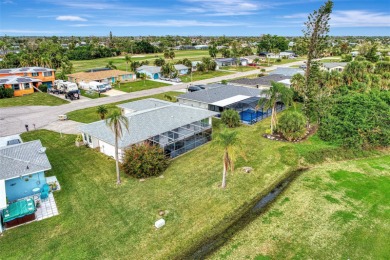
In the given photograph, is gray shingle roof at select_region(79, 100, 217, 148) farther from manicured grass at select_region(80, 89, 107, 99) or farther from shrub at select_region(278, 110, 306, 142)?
manicured grass at select_region(80, 89, 107, 99)

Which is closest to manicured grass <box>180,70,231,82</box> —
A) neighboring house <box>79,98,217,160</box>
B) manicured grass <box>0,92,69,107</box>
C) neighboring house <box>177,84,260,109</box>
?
neighboring house <box>177,84,260,109</box>

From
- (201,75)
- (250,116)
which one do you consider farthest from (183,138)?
(201,75)

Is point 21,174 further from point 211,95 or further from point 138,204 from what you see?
point 211,95

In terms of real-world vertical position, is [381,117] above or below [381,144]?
above

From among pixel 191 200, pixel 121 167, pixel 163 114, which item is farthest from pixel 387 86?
pixel 121 167

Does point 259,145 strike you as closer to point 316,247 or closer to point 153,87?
point 316,247

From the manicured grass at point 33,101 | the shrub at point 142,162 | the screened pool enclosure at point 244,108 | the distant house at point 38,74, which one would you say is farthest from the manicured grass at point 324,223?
the distant house at point 38,74
